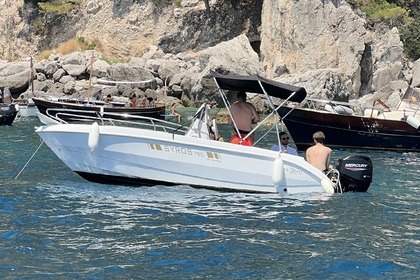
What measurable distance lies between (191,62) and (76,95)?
11418 millimetres

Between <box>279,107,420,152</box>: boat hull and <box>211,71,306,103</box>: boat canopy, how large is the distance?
9755 mm

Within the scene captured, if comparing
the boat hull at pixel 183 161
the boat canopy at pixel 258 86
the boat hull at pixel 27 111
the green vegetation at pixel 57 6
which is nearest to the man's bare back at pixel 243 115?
the boat canopy at pixel 258 86

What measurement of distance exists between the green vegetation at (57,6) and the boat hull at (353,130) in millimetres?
39510

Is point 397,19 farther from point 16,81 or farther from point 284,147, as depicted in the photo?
point 284,147

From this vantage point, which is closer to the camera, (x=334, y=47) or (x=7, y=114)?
(x=7, y=114)

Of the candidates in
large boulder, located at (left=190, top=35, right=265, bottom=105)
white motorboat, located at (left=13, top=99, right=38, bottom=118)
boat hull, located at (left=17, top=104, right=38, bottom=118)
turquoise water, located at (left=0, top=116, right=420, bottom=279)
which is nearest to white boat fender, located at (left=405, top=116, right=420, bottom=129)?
turquoise water, located at (left=0, top=116, right=420, bottom=279)

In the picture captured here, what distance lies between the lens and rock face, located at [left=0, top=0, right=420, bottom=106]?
43.7 m

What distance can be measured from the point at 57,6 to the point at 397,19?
27035mm

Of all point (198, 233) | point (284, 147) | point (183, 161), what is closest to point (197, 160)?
point (183, 161)

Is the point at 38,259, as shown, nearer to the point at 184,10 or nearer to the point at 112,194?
the point at 112,194

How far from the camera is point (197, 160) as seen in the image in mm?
14352

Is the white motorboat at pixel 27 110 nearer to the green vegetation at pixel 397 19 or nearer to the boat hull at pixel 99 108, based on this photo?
the boat hull at pixel 99 108

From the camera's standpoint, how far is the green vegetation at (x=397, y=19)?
48562 mm

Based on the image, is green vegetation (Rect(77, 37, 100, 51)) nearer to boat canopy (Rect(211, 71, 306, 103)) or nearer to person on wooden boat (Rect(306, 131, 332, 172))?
boat canopy (Rect(211, 71, 306, 103))
